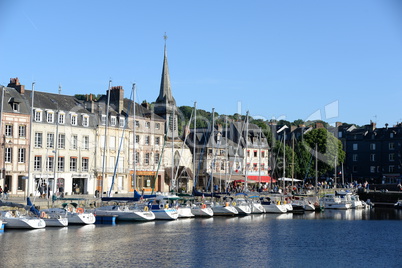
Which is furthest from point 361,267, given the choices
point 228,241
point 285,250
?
point 228,241

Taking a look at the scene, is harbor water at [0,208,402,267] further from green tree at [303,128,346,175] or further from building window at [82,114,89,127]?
green tree at [303,128,346,175]

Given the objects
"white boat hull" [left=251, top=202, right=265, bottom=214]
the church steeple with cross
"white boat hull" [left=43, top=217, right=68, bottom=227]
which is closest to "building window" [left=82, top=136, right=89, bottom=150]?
the church steeple with cross

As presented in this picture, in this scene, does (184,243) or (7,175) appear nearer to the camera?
(184,243)

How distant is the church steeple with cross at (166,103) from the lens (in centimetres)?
8756

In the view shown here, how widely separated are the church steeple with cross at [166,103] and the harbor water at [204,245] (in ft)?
112

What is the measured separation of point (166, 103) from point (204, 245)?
51962 mm

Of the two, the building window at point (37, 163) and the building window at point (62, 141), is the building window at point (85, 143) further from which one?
the building window at point (37, 163)

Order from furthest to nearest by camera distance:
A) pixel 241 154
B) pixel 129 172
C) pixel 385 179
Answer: pixel 385 179 < pixel 241 154 < pixel 129 172

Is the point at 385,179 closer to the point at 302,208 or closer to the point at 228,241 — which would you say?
the point at 302,208

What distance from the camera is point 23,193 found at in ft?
210

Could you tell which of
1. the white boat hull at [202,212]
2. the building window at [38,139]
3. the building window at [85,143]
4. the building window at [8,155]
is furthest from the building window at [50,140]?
the white boat hull at [202,212]

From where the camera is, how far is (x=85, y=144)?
71562 mm

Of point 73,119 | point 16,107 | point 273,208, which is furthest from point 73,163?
point 273,208

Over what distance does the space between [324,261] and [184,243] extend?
9.83 meters
